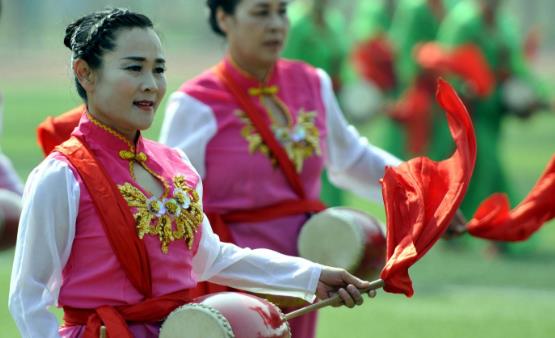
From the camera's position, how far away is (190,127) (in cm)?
547

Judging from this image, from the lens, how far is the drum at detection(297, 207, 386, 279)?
17.2 ft

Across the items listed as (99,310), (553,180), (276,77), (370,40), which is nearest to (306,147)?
(276,77)

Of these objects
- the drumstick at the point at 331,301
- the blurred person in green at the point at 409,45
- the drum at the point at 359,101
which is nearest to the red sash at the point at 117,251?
the drumstick at the point at 331,301

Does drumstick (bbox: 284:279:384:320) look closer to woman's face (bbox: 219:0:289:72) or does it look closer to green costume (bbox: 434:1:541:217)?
woman's face (bbox: 219:0:289:72)

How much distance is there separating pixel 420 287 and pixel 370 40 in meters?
4.38

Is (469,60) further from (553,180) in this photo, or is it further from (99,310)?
(99,310)

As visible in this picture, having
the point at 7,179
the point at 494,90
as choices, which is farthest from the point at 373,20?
the point at 7,179

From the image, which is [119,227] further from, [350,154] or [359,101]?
[359,101]

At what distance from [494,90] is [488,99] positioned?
0.29 feet

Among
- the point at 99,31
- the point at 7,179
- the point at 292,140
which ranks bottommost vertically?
the point at 7,179

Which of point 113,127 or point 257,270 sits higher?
point 113,127

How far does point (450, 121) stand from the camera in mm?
4621

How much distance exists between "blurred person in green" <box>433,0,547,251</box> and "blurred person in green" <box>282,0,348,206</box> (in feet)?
2.82

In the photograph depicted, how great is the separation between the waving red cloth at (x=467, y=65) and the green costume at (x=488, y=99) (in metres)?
0.08
